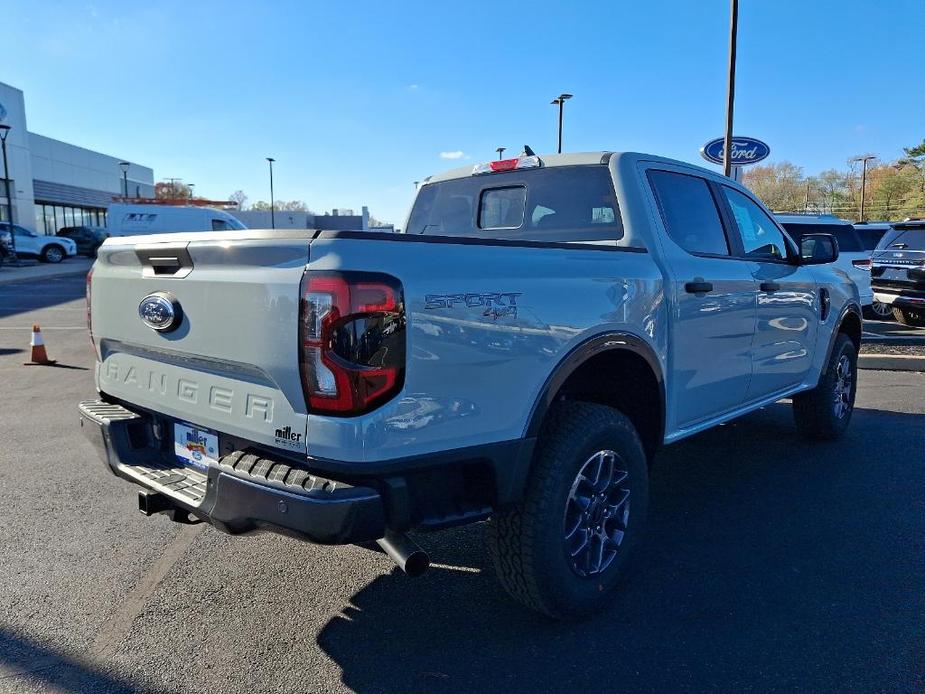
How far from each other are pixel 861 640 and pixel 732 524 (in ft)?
3.94

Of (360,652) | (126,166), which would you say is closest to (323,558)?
(360,652)

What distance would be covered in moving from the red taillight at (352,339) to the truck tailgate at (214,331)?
2.8 inches

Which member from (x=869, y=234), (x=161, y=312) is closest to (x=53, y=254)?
(x=869, y=234)

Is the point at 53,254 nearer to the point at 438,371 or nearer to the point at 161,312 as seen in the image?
the point at 161,312

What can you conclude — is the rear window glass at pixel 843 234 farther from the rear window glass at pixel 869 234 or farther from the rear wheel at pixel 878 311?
the rear window glass at pixel 869 234

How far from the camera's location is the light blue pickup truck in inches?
84.5

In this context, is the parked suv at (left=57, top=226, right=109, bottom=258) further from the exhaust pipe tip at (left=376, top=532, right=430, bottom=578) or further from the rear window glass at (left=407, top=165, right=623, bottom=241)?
the exhaust pipe tip at (left=376, top=532, right=430, bottom=578)

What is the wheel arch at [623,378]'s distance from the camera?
285cm

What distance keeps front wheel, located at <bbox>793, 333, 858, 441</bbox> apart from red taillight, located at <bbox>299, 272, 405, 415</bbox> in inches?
169

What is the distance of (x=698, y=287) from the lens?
3553mm

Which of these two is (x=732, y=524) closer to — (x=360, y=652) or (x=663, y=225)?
(x=663, y=225)

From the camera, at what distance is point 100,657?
2.63m

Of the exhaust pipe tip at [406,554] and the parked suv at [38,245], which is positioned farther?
the parked suv at [38,245]

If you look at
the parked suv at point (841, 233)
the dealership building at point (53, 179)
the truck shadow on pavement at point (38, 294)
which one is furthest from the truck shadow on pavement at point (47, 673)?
the dealership building at point (53, 179)
